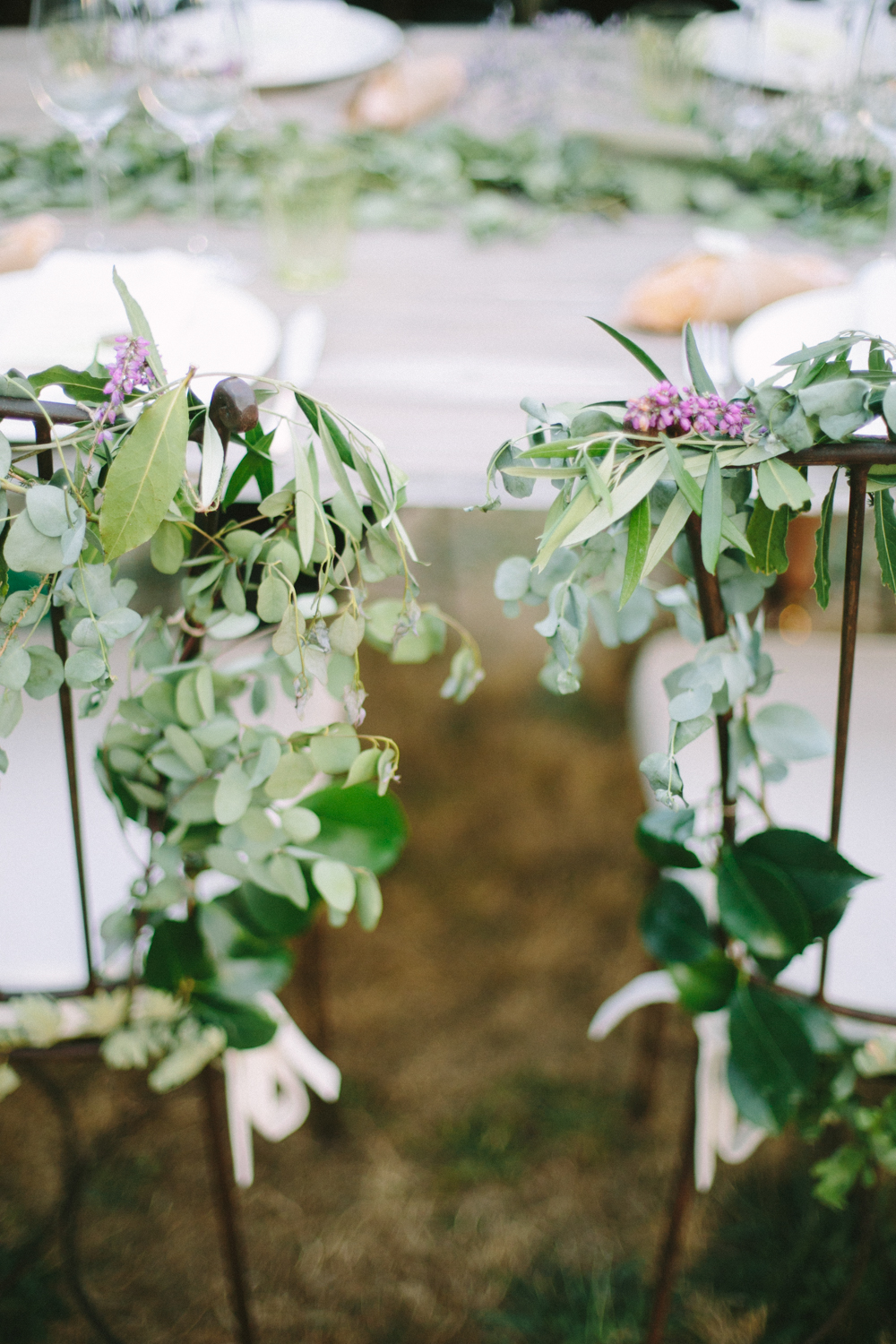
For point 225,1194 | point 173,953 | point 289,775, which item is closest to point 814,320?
point 289,775

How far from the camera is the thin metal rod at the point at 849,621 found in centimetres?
62

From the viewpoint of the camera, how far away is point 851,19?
51.6 inches

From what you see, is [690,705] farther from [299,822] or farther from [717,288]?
[717,288]

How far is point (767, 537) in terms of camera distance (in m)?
0.62

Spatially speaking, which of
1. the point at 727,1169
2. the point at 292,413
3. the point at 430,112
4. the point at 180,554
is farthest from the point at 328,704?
the point at 430,112

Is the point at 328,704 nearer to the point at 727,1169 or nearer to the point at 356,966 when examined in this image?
the point at 356,966

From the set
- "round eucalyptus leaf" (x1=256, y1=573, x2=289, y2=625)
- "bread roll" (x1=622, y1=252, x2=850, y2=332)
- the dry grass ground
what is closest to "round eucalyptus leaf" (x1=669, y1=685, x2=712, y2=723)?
"round eucalyptus leaf" (x1=256, y1=573, x2=289, y2=625)

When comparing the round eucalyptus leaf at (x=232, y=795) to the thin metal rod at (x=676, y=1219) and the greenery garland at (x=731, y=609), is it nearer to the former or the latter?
the greenery garland at (x=731, y=609)

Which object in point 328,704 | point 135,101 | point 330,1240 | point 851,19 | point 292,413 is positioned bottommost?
point 330,1240

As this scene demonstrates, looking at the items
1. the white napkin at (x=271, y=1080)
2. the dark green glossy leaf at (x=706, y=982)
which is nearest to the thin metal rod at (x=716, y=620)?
the dark green glossy leaf at (x=706, y=982)

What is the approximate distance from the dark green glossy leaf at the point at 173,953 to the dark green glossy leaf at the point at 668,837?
0.33 meters

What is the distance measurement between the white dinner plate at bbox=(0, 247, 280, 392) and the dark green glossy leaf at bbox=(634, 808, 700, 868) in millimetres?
522

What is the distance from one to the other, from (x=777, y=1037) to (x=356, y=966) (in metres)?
0.90

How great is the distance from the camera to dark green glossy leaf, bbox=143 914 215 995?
80 centimetres
